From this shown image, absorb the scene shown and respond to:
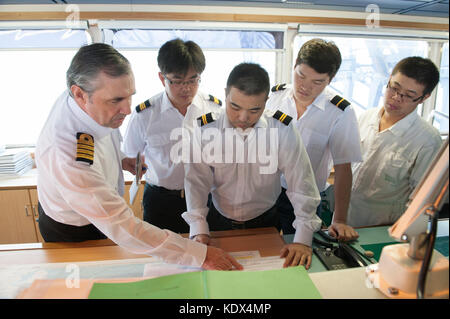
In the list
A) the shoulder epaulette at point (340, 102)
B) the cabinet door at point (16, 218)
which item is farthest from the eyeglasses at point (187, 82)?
the cabinet door at point (16, 218)

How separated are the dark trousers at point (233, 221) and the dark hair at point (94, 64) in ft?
1.83

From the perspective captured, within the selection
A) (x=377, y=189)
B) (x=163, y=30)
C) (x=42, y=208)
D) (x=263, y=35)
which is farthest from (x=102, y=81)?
(x=377, y=189)

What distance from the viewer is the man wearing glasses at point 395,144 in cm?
62

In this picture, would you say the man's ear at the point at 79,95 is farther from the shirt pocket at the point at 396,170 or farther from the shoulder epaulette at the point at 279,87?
the shirt pocket at the point at 396,170

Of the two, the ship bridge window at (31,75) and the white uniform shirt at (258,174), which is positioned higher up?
the ship bridge window at (31,75)

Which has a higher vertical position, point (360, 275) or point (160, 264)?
point (360, 275)

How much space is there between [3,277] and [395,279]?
881 mm

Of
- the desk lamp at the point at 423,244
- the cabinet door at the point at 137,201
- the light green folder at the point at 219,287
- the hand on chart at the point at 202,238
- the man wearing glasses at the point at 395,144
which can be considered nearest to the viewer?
the desk lamp at the point at 423,244

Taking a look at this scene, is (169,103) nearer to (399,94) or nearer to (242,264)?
(242,264)

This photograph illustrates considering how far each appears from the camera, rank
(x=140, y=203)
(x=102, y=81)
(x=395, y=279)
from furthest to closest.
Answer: (x=140, y=203), (x=102, y=81), (x=395, y=279)

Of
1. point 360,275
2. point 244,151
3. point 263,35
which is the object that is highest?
point 263,35

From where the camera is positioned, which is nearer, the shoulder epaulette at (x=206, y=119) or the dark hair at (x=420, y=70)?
the dark hair at (x=420, y=70)

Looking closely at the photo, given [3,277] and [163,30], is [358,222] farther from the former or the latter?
[3,277]

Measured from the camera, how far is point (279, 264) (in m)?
0.76
